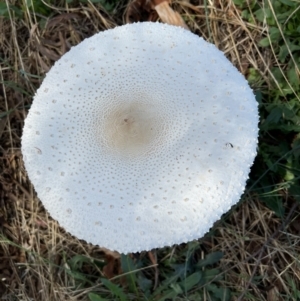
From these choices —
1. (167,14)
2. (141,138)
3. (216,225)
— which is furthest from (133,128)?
(167,14)

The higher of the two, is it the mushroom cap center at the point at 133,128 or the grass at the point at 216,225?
the mushroom cap center at the point at 133,128

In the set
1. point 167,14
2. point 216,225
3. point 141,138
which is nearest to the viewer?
point 141,138

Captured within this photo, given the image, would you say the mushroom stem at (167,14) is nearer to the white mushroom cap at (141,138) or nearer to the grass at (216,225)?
the grass at (216,225)

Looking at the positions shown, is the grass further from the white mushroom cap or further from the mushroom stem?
the white mushroom cap

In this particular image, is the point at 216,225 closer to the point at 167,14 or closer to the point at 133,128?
the point at 133,128

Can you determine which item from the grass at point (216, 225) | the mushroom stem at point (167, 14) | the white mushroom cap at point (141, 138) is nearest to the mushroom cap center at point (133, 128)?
the white mushroom cap at point (141, 138)

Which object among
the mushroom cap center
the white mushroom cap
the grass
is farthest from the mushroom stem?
the mushroom cap center
